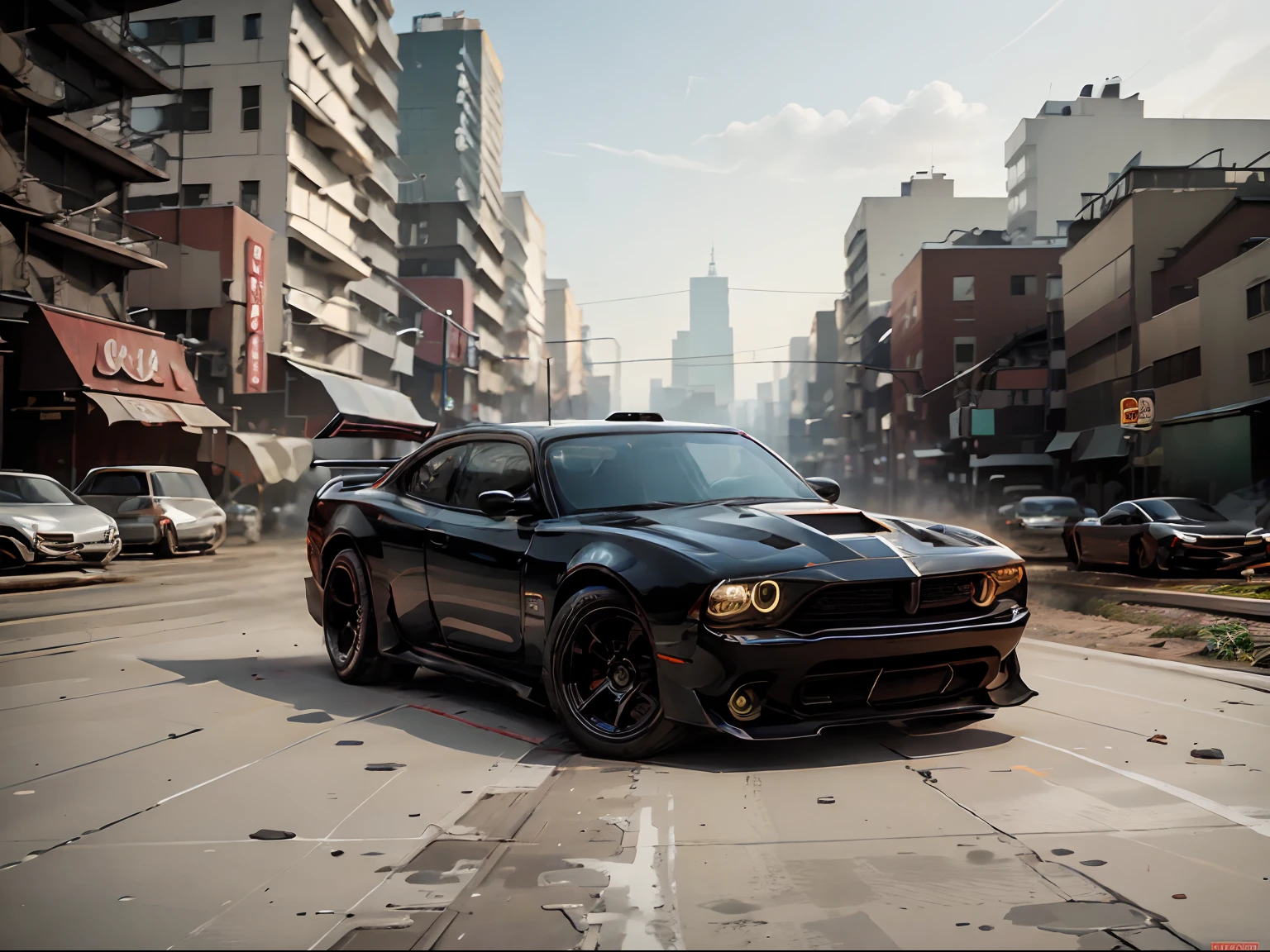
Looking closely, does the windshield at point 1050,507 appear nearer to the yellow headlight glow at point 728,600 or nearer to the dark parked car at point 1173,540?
the dark parked car at point 1173,540

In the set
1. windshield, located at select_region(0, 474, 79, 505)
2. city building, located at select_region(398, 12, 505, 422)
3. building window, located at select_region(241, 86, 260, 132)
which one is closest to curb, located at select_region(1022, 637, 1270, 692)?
windshield, located at select_region(0, 474, 79, 505)

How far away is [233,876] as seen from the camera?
336cm

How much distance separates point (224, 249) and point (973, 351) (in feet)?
147

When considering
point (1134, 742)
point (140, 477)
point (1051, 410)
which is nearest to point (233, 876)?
point (1134, 742)

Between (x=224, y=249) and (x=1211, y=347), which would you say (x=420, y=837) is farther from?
(x=224, y=249)

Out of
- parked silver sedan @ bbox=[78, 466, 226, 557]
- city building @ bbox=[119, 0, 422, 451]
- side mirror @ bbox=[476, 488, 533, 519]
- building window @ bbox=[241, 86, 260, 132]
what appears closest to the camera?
side mirror @ bbox=[476, 488, 533, 519]

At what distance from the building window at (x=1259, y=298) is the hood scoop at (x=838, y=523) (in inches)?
1073

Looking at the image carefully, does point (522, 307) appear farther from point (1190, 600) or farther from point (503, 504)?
point (503, 504)

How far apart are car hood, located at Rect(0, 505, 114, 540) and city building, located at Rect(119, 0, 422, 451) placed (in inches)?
800

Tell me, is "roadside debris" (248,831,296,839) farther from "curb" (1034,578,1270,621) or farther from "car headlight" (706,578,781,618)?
"curb" (1034,578,1270,621)

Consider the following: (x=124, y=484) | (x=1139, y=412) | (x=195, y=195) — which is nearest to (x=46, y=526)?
(x=124, y=484)

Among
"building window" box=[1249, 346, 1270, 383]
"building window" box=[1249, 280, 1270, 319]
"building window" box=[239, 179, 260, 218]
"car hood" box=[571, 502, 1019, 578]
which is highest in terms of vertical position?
"building window" box=[239, 179, 260, 218]

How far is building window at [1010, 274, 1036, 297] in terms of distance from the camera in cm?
6819

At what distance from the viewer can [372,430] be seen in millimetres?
30734
